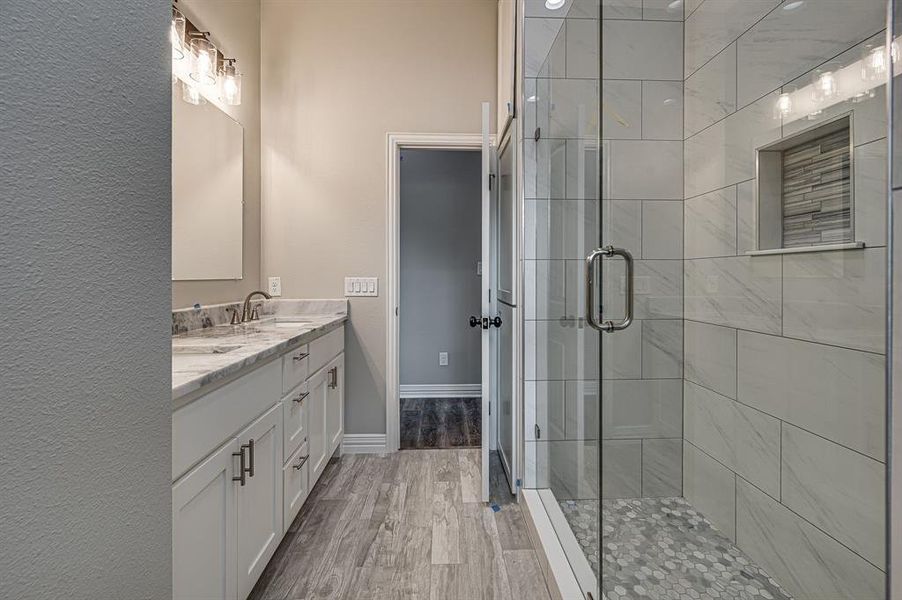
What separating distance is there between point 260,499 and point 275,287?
62.1 inches

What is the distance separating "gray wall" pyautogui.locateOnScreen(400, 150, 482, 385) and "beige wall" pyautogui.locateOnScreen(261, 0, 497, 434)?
133cm

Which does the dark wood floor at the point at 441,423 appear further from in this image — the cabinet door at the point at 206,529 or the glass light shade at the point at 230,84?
the glass light shade at the point at 230,84

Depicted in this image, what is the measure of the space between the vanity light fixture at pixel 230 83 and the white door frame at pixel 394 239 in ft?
2.87

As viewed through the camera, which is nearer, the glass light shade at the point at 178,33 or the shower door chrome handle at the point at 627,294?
the shower door chrome handle at the point at 627,294

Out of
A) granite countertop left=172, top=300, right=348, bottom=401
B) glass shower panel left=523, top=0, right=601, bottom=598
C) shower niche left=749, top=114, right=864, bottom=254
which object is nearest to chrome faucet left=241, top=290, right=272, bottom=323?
granite countertop left=172, top=300, right=348, bottom=401

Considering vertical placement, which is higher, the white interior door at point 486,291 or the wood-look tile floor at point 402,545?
the white interior door at point 486,291

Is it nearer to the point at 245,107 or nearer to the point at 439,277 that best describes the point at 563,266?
the point at 245,107

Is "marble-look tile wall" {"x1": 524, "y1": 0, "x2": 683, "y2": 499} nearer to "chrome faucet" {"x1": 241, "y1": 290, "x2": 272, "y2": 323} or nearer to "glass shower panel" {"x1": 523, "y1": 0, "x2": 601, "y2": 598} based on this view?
"glass shower panel" {"x1": 523, "y1": 0, "x2": 601, "y2": 598}

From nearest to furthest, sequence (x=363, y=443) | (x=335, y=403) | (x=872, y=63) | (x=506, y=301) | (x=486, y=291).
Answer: (x=872, y=63), (x=486, y=291), (x=506, y=301), (x=335, y=403), (x=363, y=443)

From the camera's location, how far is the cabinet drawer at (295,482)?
1645 mm

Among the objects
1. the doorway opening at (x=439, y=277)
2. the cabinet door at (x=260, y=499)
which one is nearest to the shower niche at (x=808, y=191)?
the cabinet door at (x=260, y=499)

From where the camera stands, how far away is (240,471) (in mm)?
1248

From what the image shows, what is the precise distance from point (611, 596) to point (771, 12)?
1.83 m

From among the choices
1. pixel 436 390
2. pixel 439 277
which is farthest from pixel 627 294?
pixel 436 390
